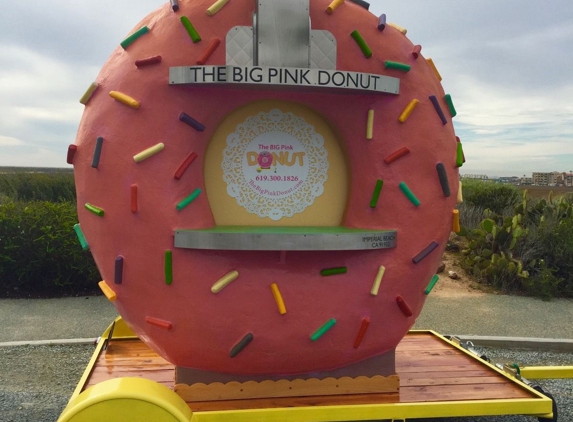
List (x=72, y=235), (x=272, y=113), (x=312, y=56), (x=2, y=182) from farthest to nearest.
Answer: (x=2, y=182)
(x=72, y=235)
(x=272, y=113)
(x=312, y=56)

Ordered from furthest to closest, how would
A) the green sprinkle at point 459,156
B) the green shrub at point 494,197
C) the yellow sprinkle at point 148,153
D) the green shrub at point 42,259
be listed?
1. the green shrub at point 494,197
2. the green shrub at point 42,259
3. the green sprinkle at point 459,156
4. the yellow sprinkle at point 148,153

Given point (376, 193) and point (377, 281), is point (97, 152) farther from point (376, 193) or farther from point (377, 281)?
point (377, 281)

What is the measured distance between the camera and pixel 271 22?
3.15m

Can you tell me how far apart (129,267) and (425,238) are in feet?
6.15

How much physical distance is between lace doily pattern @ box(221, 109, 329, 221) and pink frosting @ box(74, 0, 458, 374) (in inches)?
7.2

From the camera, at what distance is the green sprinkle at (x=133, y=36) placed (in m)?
3.31

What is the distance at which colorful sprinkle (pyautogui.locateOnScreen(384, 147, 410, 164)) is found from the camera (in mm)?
3367

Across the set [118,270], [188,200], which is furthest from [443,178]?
[118,270]

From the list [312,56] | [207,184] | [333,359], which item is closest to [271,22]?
[312,56]

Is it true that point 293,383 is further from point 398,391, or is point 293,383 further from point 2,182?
point 2,182

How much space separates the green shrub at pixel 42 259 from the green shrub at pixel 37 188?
6.20 meters

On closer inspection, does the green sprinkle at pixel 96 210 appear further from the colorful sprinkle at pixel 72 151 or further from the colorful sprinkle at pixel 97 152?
the colorful sprinkle at pixel 72 151

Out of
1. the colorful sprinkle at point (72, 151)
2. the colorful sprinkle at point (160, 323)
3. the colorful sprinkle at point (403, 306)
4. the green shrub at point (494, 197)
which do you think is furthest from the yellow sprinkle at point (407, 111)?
the green shrub at point (494, 197)

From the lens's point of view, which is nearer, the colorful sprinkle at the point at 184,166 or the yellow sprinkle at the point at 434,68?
the colorful sprinkle at the point at 184,166
